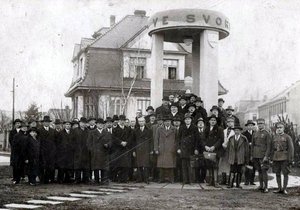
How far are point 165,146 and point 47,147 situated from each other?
3404 mm

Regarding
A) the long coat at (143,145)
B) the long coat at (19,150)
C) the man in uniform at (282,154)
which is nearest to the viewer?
the man in uniform at (282,154)

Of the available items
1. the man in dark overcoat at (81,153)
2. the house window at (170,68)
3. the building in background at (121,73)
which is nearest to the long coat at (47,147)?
the man in dark overcoat at (81,153)

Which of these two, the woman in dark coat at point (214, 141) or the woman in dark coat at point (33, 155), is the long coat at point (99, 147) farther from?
the woman in dark coat at point (214, 141)

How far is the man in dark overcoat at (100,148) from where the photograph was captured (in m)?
13.2

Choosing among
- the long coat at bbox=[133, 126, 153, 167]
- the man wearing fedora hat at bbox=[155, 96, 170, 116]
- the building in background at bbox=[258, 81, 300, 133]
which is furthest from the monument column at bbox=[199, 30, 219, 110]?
the building in background at bbox=[258, 81, 300, 133]

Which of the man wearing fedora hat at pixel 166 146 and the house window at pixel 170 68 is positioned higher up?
the house window at pixel 170 68

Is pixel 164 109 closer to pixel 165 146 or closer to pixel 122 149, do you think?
pixel 165 146

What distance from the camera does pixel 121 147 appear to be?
45.5 ft

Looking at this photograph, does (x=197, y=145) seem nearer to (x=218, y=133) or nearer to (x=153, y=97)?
(x=218, y=133)

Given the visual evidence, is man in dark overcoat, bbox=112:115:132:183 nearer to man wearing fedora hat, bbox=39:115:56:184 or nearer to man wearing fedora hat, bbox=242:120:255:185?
man wearing fedora hat, bbox=39:115:56:184

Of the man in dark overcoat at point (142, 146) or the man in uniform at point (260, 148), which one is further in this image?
the man in dark overcoat at point (142, 146)

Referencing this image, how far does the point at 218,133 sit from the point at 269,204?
12.5ft

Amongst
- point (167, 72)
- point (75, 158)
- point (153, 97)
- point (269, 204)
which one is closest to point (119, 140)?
point (75, 158)

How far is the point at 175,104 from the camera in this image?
15039 mm
